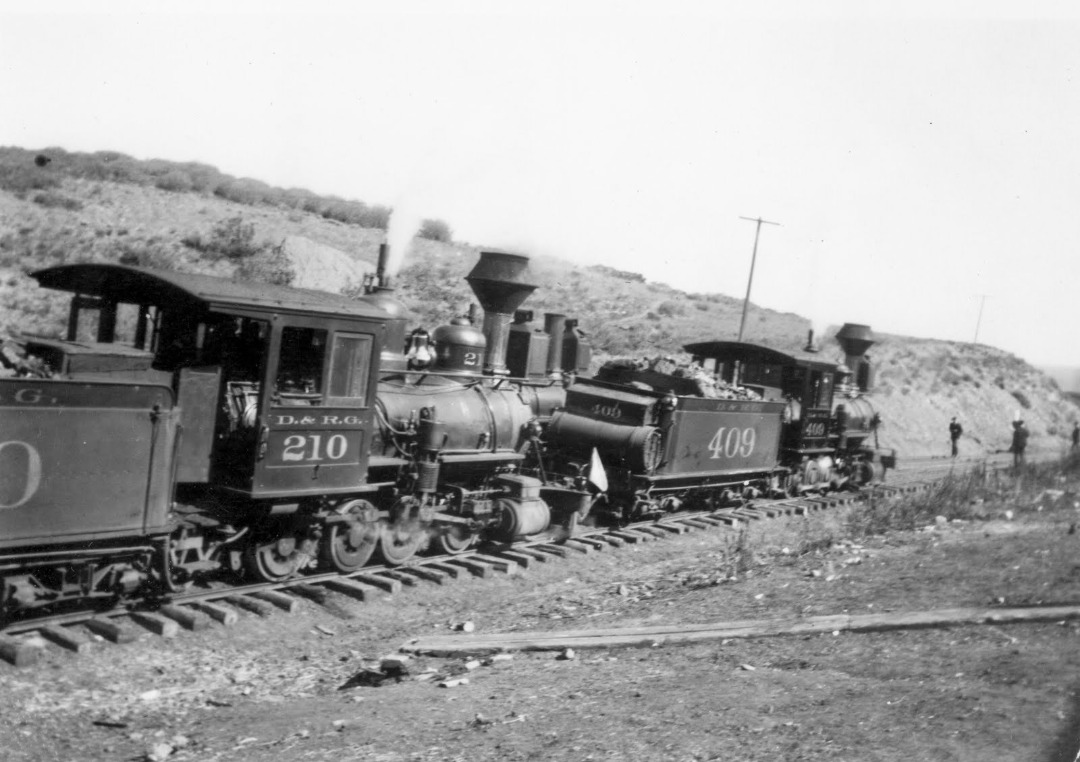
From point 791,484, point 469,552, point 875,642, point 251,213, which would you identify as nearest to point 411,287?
point 251,213

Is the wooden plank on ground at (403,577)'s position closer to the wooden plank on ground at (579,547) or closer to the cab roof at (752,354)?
the wooden plank on ground at (579,547)

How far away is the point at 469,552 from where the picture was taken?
1066 centimetres

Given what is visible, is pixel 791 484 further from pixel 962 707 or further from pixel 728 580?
pixel 962 707

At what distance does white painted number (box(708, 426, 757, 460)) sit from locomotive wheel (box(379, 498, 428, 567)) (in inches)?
235

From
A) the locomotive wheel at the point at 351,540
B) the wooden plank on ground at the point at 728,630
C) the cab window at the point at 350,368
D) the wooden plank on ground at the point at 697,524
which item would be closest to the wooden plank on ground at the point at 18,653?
the wooden plank on ground at the point at 728,630

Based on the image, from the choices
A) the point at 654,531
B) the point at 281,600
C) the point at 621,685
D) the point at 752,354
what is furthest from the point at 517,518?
the point at 752,354

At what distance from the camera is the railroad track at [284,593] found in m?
6.54

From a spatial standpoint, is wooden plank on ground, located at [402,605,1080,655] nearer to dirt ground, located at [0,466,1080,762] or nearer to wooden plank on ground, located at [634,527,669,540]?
dirt ground, located at [0,466,1080,762]

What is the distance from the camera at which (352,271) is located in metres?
30.9

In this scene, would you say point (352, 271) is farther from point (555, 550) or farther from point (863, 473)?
point (555, 550)

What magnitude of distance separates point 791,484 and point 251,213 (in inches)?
1153

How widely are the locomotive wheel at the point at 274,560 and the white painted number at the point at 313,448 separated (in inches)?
36.6

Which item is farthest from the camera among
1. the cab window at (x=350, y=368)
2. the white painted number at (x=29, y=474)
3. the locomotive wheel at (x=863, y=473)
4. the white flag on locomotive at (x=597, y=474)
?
the locomotive wheel at (x=863, y=473)

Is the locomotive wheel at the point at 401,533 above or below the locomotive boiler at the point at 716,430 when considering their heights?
below
